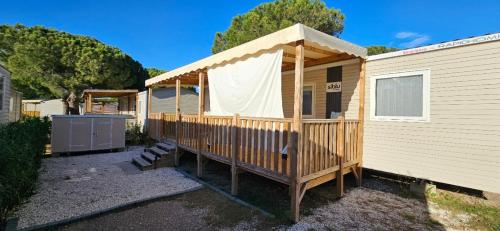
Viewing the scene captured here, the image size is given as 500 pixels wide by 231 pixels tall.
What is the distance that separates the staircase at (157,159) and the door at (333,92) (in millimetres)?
4793

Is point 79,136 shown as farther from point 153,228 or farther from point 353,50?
point 353,50

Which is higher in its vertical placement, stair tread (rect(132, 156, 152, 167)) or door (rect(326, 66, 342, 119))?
door (rect(326, 66, 342, 119))

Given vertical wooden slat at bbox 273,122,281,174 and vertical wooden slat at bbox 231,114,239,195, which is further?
vertical wooden slat at bbox 231,114,239,195

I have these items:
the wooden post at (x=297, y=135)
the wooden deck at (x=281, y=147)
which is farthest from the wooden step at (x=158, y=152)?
the wooden post at (x=297, y=135)

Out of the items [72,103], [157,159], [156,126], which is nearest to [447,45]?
[157,159]

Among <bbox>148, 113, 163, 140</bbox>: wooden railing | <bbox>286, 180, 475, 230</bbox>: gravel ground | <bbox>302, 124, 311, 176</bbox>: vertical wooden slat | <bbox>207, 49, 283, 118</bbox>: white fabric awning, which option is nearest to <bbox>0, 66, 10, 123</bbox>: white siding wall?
<bbox>148, 113, 163, 140</bbox>: wooden railing

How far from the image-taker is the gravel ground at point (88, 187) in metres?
3.80

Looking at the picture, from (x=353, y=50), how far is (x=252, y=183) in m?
3.65

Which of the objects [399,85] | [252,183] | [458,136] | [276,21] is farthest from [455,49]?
[276,21]

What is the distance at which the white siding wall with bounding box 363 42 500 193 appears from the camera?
13.0ft

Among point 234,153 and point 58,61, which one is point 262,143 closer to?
point 234,153

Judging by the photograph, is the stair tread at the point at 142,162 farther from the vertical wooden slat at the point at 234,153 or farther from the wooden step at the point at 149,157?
the vertical wooden slat at the point at 234,153

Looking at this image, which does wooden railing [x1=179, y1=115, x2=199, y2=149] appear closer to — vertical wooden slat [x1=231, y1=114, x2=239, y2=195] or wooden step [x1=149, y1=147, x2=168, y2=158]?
wooden step [x1=149, y1=147, x2=168, y2=158]

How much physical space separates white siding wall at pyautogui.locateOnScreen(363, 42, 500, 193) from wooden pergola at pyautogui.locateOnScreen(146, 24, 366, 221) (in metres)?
0.76
